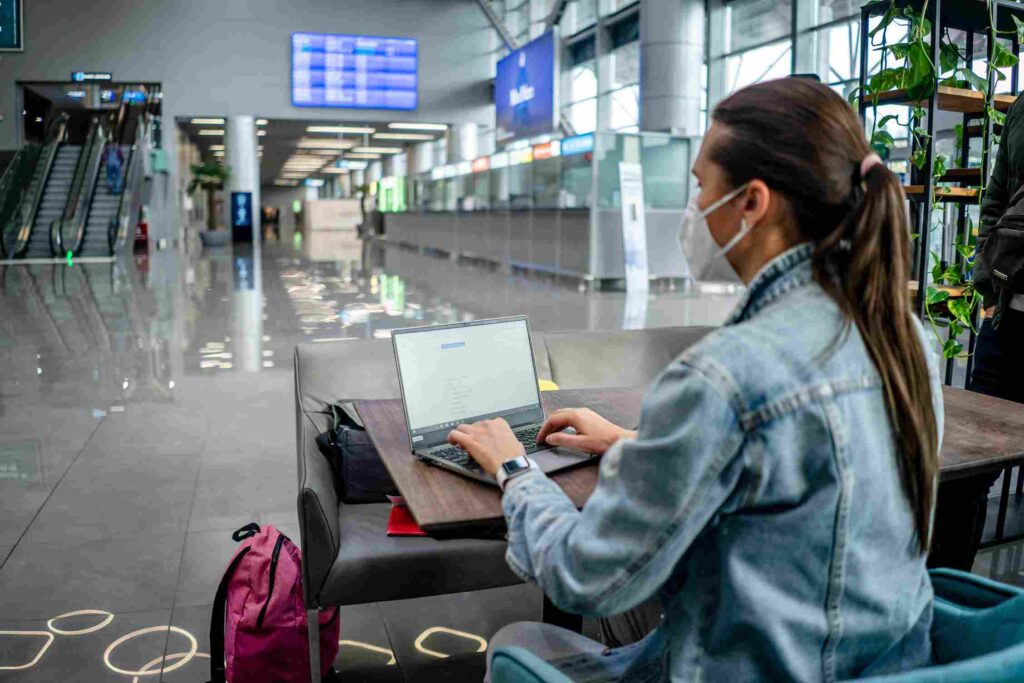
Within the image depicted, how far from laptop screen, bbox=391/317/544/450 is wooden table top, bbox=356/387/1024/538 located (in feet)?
0.31

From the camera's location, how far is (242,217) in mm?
24438

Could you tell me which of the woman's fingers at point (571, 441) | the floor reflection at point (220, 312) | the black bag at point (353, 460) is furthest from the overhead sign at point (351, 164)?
the woman's fingers at point (571, 441)

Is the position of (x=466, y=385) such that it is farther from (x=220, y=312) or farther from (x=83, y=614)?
(x=220, y=312)

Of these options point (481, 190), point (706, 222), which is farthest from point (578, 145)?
point (706, 222)

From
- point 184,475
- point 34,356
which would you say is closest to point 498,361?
point 184,475

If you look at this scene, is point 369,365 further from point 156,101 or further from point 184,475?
point 156,101

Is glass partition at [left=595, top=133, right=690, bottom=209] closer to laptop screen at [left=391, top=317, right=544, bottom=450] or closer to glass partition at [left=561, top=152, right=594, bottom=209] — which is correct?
glass partition at [left=561, top=152, right=594, bottom=209]

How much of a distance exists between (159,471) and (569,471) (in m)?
2.70

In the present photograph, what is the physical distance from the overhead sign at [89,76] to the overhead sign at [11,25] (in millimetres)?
12346

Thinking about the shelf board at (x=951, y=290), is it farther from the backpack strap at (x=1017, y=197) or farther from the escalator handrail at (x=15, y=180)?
the escalator handrail at (x=15, y=180)

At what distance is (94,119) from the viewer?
997 inches

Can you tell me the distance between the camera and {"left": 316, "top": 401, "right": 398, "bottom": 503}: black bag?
7.07 feet

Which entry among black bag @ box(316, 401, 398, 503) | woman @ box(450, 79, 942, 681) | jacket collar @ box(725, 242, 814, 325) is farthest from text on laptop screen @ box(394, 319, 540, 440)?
jacket collar @ box(725, 242, 814, 325)

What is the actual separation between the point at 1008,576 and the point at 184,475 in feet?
9.87
